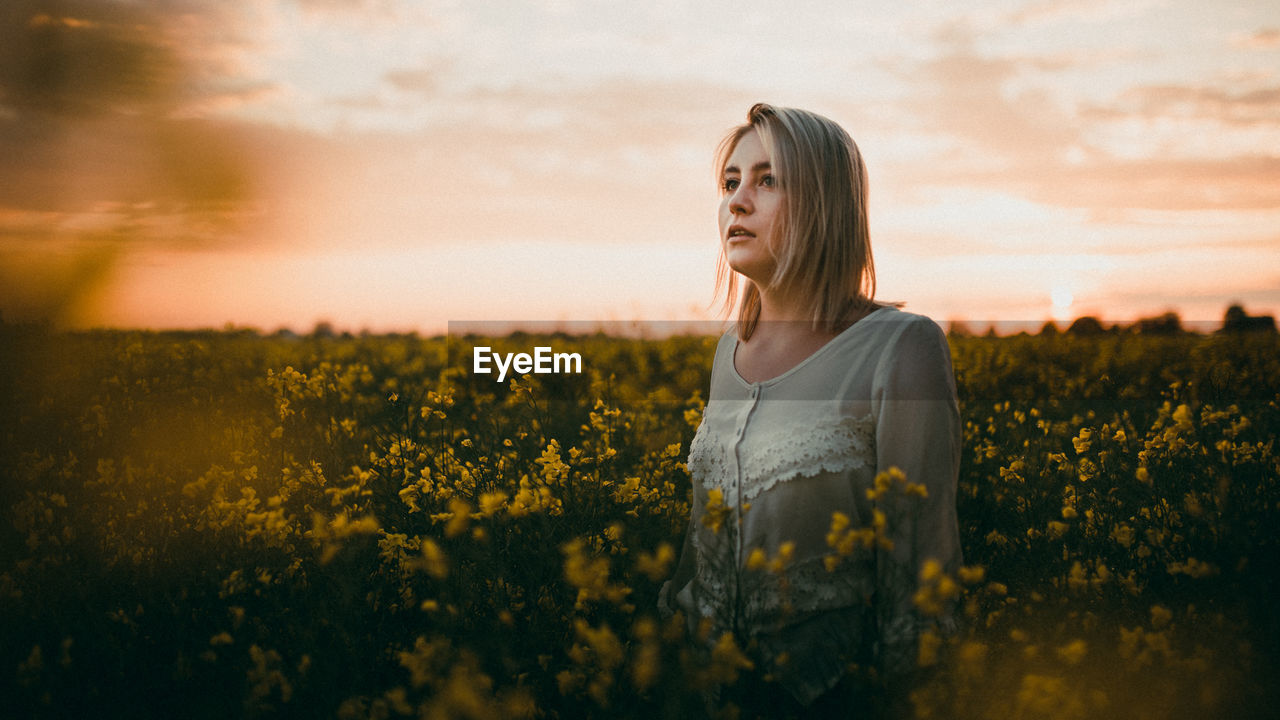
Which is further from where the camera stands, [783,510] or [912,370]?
[783,510]

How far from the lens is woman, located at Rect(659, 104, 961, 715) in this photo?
1678 mm

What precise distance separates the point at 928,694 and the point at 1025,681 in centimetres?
19

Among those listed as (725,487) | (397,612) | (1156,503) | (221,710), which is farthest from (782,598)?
(1156,503)

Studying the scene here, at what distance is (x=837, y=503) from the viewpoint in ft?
6.11

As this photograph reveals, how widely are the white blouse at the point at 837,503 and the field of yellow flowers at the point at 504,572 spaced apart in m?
0.14

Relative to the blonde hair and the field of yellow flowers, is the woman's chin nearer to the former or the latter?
the blonde hair

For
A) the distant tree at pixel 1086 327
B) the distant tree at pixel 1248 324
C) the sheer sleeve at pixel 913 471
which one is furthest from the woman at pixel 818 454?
the distant tree at pixel 1248 324

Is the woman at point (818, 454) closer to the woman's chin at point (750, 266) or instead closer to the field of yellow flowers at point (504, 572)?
the woman's chin at point (750, 266)

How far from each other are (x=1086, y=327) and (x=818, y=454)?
9.94 metres

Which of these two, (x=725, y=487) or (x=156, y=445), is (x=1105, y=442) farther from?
(x=156, y=445)

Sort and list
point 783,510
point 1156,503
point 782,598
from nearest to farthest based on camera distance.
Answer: point 782,598, point 783,510, point 1156,503

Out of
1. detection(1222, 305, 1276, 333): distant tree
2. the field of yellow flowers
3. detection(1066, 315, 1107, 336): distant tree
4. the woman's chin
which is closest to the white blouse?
the field of yellow flowers

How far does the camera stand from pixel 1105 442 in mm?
3387

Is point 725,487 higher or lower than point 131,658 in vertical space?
higher
